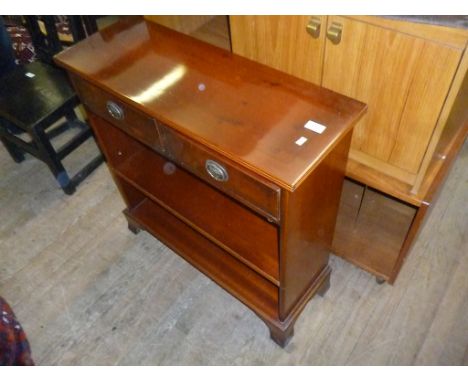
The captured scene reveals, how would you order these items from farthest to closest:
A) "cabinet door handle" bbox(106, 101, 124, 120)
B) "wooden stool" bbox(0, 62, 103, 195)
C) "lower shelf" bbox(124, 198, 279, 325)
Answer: "wooden stool" bbox(0, 62, 103, 195) → "lower shelf" bbox(124, 198, 279, 325) → "cabinet door handle" bbox(106, 101, 124, 120)

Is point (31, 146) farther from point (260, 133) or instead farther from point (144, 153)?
point (260, 133)

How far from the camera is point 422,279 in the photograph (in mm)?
1545

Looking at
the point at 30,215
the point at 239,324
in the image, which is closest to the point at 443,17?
the point at 239,324

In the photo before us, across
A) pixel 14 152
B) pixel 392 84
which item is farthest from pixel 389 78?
pixel 14 152

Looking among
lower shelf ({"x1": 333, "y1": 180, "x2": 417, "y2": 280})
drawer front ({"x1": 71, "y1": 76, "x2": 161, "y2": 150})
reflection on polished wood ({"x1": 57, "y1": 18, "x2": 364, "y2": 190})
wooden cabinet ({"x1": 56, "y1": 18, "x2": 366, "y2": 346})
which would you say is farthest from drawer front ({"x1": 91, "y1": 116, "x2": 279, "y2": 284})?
lower shelf ({"x1": 333, "y1": 180, "x2": 417, "y2": 280})

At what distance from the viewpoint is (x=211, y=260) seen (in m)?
1.48

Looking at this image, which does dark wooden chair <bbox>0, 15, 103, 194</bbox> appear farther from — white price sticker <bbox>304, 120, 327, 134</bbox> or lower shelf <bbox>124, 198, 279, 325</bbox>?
white price sticker <bbox>304, 120, 327, 134</bbox>

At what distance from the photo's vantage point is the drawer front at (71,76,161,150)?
106 cm

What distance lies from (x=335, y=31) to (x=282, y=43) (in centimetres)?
17

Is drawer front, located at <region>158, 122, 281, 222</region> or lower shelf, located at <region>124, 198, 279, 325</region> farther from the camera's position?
lower shelf, located at <region>124, 198, 279, 325</region>

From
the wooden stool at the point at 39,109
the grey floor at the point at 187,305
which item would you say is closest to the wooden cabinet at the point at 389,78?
the grey floor at the point at 187,305

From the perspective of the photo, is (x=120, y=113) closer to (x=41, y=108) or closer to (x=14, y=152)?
(x=41, y=108)

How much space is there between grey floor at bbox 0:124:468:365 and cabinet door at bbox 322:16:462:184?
1.97 feet

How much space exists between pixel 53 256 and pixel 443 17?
162cm
